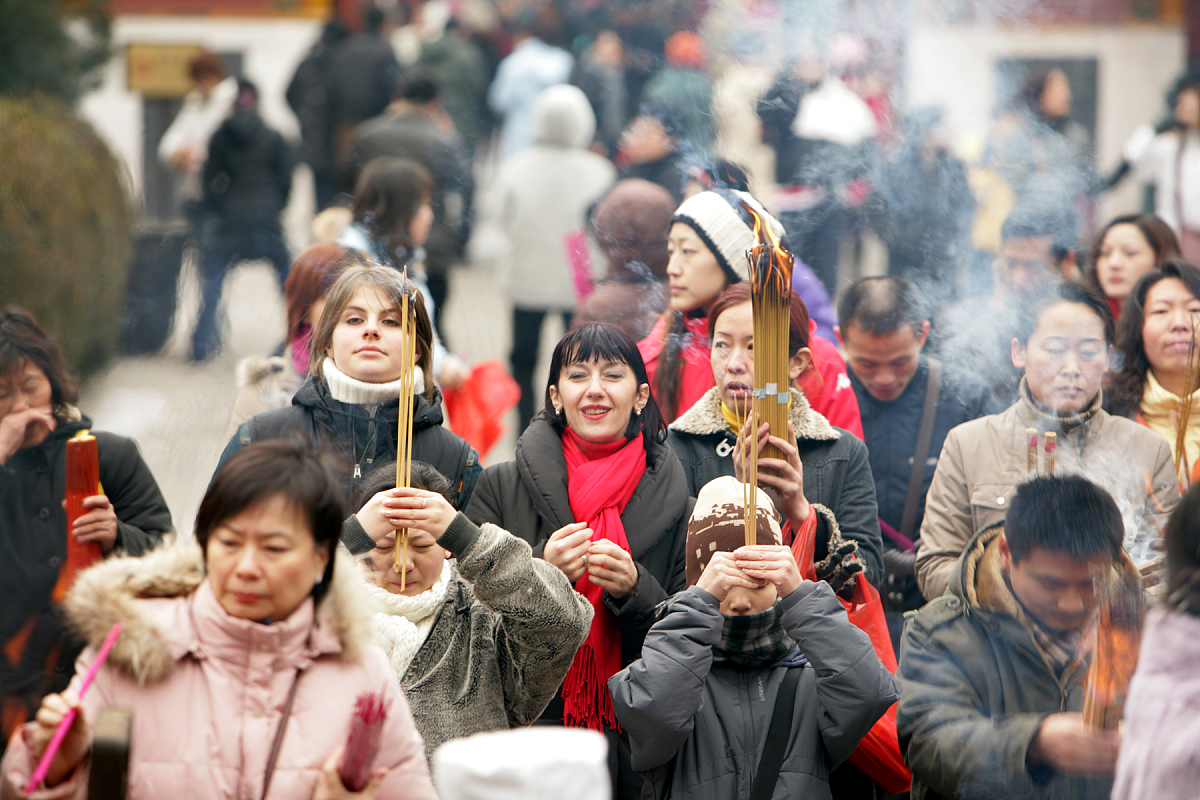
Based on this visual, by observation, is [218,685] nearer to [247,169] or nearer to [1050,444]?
[1050,444]

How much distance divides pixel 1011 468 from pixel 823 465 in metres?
0.51

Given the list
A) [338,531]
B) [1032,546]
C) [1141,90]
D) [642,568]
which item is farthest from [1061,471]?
[1141,90]

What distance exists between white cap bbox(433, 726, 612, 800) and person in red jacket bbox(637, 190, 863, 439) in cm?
211

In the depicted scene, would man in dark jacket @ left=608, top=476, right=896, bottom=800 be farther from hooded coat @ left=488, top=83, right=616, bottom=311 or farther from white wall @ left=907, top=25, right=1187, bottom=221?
white wall @ left=907, top=25, right=1187, bottom=221

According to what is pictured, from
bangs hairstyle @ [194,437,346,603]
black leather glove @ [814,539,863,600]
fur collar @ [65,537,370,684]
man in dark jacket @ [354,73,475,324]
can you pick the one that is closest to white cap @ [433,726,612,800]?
fur collar @ [65,537,370,684]

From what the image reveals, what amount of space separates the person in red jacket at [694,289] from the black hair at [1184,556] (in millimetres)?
1808

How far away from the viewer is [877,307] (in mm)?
4164

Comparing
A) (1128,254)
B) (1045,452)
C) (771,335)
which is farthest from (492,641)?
(1128,254)

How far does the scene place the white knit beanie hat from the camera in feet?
13.6

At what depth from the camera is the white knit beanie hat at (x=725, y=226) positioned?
13.6 ft

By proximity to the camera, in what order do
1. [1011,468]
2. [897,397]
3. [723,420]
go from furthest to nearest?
[897,397] → [723,420] → [1011,468]

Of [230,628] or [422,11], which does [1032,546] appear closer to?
[230,628]

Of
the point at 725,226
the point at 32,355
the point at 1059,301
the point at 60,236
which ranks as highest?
the point at 60,236

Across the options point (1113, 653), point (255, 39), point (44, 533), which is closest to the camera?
point (1113, 653)
